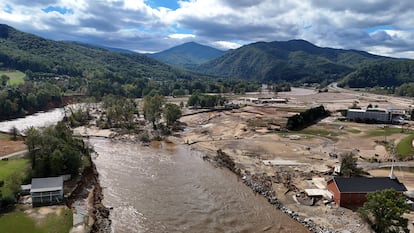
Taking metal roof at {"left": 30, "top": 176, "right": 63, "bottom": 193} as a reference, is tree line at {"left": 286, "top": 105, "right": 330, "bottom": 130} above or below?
above

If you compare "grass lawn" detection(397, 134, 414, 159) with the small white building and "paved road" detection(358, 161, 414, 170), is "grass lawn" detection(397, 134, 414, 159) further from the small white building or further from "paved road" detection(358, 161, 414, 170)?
the small white building

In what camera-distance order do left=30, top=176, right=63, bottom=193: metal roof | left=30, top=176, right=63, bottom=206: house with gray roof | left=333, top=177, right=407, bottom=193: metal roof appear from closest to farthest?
left=30, top=176, right=63, bottom=206: house with gray roof → left=30, top=176, right=63, bottom=193: metal roof → left=333, top=177, right=407, bottom=193: metal roof

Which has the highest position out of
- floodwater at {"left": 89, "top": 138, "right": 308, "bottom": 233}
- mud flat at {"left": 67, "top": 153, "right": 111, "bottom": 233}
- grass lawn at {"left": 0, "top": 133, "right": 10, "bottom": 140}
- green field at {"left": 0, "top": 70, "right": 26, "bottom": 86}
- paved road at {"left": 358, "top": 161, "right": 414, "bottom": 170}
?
green field at {"left": 0, "top": 70, "right": 26, "bottom": 86}

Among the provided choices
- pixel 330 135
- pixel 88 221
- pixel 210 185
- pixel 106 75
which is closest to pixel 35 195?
pixel 88 221

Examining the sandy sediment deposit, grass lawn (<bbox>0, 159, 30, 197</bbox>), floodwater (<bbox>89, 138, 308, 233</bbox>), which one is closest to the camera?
floodwater (<bbox>89, 138, 308, 233</bbox>)

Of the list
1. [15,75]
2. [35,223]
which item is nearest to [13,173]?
[35,223]

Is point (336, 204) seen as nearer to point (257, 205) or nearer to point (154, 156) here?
point (257, 205)

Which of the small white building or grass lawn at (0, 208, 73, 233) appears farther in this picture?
the small white building

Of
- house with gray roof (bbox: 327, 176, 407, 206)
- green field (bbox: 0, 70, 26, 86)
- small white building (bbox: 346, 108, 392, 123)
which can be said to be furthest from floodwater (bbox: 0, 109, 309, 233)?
green field (bbox: 0, 70, 26, 86)
